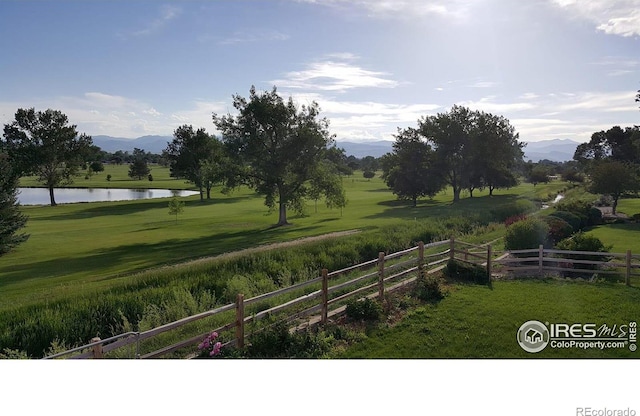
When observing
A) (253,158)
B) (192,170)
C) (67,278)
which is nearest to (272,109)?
(253,158)

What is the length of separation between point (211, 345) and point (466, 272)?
719 cm

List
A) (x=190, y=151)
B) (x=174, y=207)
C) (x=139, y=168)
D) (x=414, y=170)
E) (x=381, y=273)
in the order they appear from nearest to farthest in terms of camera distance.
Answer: (x=381, y=273) < (x=139, y=168) < (x=174, y=207) < (x=414, y=170) < (x=190, y=151)

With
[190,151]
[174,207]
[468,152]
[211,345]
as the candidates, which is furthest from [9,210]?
[190,151]

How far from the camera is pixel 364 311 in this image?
321 inches

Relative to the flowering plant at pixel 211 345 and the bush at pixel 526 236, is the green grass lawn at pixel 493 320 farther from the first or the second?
the bush at pixel 526 236

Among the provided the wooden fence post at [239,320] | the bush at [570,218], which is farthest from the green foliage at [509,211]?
the wooden fence post at [239,320]

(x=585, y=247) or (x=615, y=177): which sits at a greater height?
(x=615, y=177)

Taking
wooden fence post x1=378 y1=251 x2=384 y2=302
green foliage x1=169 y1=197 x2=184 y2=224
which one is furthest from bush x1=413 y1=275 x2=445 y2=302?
green foliage x1=169 y1=197 x2=184 y2=224

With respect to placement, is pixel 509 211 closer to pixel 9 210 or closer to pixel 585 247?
pixel 585 247

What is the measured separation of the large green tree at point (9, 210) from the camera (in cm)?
1042

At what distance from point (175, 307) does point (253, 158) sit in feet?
59.7

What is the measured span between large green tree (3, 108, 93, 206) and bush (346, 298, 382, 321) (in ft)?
24.0

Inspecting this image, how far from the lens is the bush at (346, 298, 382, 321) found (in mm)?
8172
